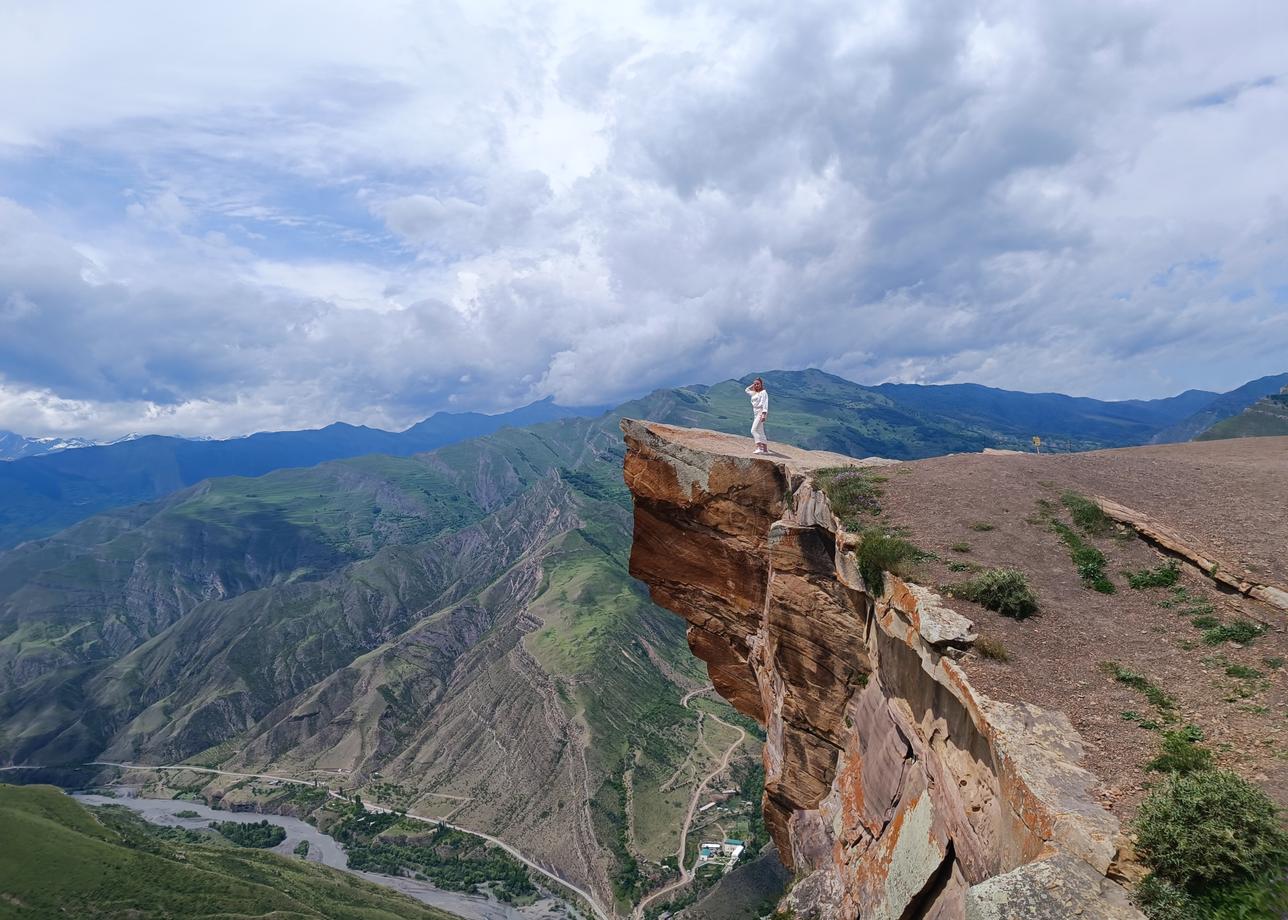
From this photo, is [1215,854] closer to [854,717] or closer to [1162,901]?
[1162,901]

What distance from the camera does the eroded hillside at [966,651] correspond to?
12.2 m

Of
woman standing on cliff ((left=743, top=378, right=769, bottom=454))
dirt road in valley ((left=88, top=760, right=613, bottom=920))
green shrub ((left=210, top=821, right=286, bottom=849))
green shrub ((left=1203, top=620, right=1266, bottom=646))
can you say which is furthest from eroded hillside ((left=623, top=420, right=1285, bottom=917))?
green shrub ((left=210, top=821, right=286, bottom=849))

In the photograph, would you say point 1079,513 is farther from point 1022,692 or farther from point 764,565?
point 764,565

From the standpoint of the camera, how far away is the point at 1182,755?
11508 millimetres

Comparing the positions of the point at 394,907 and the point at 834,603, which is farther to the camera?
the point at 394,907

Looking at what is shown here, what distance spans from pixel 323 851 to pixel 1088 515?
17867 cm

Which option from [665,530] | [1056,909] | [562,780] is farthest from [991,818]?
[562,780]

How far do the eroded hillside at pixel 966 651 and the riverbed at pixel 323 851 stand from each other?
11083 cm

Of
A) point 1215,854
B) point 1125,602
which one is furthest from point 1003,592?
point 1215,854

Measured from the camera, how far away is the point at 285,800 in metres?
171

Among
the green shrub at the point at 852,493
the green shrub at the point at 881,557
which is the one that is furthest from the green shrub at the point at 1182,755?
the green shrub at the point at 852,493

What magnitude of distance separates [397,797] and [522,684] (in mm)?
43036

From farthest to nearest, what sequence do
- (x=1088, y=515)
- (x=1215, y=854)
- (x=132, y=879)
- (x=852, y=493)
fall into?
(x=132, y=879) < (x=852, y=493) < (x=1088, y=515) < (x=1215, y=854)

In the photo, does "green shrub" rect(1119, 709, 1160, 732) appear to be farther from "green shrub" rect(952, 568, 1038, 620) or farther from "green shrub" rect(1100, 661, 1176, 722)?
"green shrub" rect(952, 568, 1038, 620)
